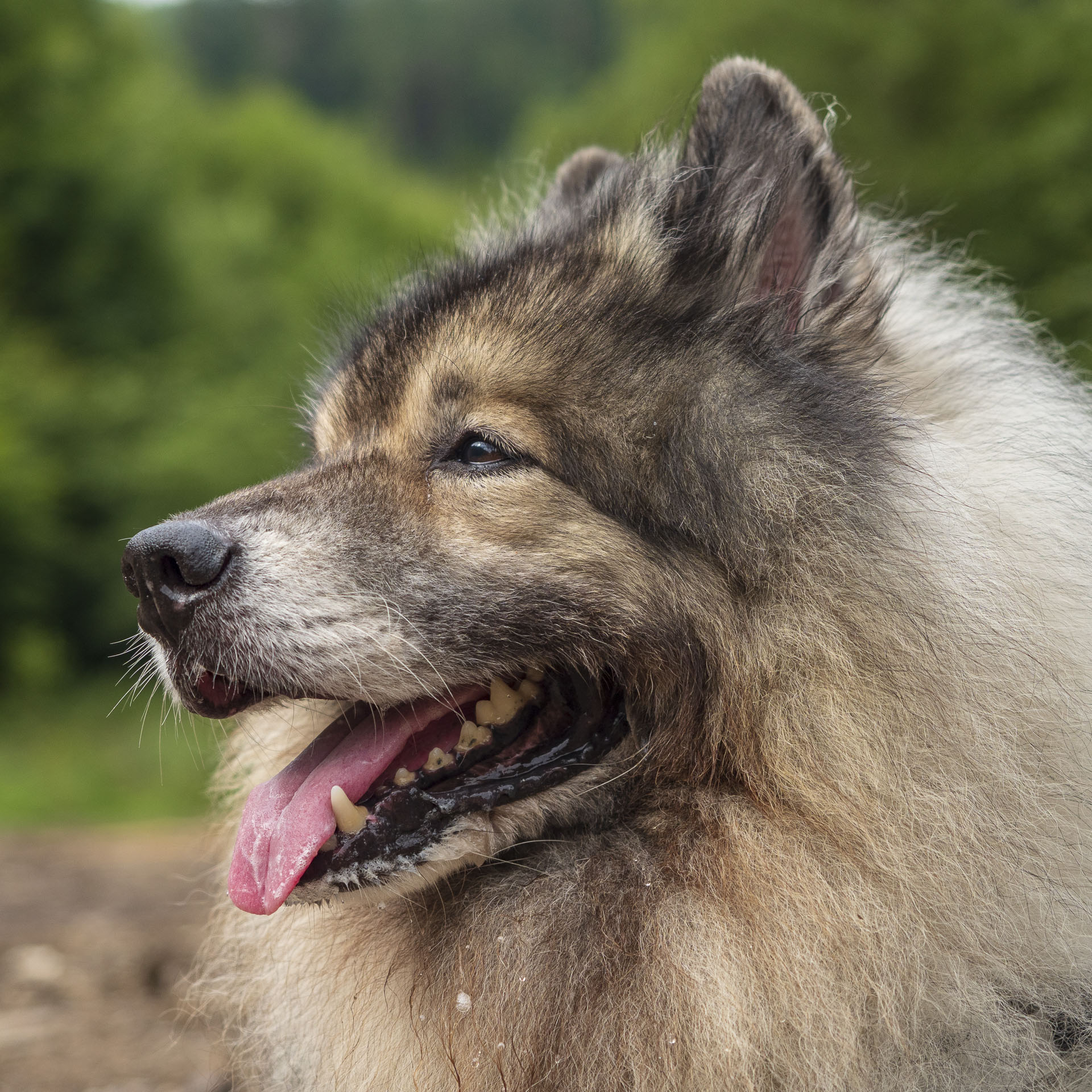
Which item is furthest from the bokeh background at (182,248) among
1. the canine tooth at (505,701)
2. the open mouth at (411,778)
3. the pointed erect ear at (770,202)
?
the canine tooth at (505,701)

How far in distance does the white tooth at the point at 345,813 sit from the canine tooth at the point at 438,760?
20 centimetres

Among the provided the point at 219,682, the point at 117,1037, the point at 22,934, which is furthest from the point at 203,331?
the point at 219,682

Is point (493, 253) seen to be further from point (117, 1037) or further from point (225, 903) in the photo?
point (117, 1037)

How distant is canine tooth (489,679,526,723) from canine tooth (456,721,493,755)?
Result: 0.05 metres

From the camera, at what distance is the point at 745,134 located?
315 cm

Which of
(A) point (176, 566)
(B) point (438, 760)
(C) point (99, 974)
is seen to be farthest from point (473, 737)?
(C) point (99, 974)

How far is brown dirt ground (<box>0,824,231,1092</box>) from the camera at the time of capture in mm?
4559

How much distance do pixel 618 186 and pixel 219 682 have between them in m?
1.69

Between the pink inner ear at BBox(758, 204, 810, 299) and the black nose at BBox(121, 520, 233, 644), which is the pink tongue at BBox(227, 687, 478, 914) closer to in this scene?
the black nose at BBox(121, 520, 233, 644)

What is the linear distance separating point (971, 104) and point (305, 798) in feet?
45.2

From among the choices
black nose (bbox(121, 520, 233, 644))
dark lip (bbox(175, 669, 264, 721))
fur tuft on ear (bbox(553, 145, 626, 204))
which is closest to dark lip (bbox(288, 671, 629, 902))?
dark lip (bbox(175, 669, 264, 721))

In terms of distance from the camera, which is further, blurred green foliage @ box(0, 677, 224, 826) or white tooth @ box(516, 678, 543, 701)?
blurred green foliage @ box(0, 677, 224, 826)

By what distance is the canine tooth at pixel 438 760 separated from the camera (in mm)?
2939

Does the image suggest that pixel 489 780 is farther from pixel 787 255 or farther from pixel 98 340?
pixel 98 340
